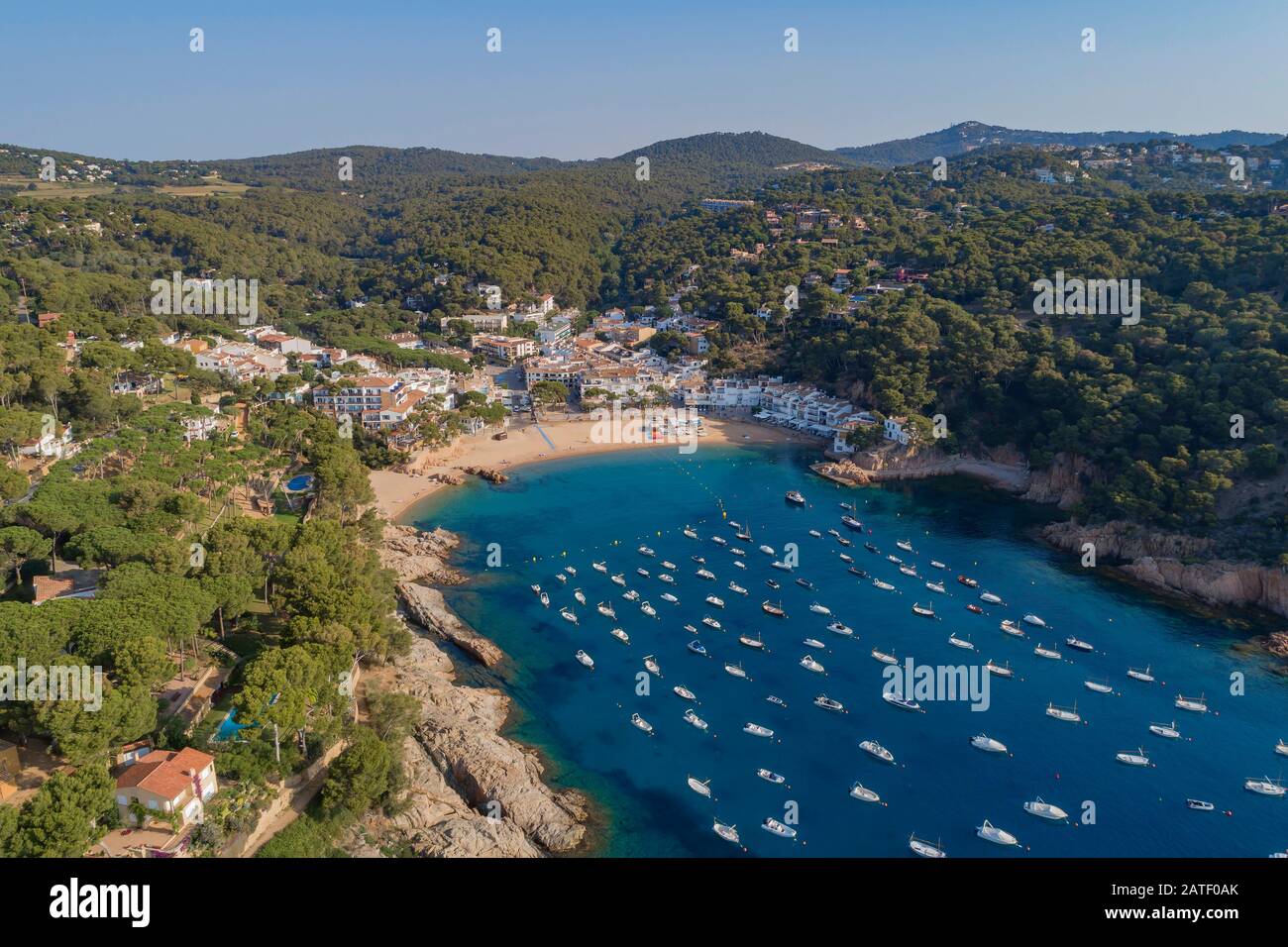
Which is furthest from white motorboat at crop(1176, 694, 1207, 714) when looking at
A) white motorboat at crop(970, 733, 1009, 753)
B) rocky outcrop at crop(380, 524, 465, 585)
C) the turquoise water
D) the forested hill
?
the forested hill

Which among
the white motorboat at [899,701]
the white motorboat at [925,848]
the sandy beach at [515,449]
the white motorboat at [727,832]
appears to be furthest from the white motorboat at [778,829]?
the sandy beach at [515,449]

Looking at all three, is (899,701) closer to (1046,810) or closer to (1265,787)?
(1046,810)

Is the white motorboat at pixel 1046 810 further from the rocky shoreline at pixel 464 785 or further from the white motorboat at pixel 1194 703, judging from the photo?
the rocky shoreline at pixel 464 785

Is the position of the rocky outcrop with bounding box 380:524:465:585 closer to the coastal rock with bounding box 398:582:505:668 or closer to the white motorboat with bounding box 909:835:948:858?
the coastal rock with bounding box 398:582:505:668

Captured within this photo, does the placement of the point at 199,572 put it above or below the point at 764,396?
below
